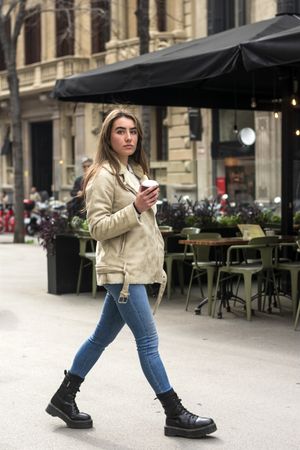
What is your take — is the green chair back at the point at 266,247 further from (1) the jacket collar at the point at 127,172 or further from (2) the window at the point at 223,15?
(2) the window at the point at 223,15

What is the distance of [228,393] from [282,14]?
6.04 meters

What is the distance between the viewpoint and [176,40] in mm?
28500

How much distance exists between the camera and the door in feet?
126

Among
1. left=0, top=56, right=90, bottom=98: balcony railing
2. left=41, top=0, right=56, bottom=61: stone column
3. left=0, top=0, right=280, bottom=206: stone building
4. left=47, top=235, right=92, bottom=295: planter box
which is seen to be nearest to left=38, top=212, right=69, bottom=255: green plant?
left=47, top=235, right=92, bottom=295: planter box

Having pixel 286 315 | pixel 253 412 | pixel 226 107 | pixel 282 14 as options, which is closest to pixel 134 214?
pixel 253 412

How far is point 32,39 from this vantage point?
37594 mm

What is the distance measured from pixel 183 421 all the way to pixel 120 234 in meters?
1.18

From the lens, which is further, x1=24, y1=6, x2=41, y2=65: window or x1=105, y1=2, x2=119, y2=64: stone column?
x1=24, y1=6, x2=41, y2=65: window

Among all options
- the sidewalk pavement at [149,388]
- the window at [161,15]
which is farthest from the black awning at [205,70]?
the window at [161,15]

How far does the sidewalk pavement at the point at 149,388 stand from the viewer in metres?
5.34

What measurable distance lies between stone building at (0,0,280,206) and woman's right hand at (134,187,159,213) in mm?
14235

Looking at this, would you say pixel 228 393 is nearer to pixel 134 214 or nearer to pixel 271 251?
pixel 134 214

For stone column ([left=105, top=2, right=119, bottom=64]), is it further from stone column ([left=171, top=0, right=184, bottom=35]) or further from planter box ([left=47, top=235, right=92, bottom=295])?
planter box ([left=47, top=235, right=92, bottom=295])

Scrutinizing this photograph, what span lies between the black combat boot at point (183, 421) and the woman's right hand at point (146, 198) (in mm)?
1121
